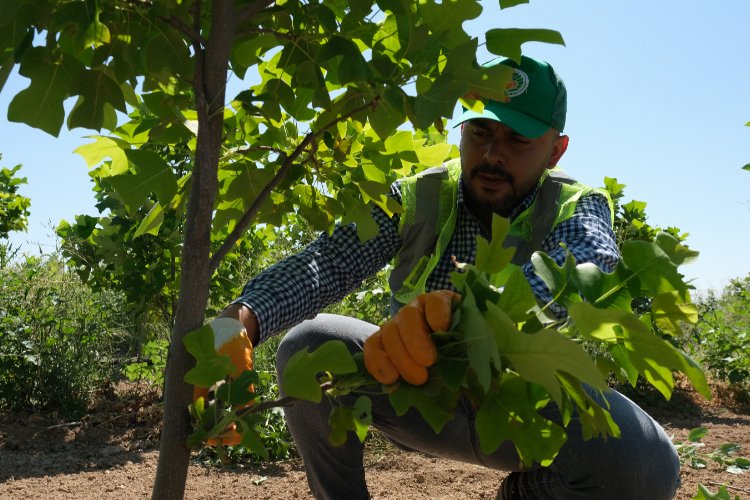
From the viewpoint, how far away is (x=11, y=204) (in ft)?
20.4

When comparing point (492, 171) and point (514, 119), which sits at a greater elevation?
point (514, 119)

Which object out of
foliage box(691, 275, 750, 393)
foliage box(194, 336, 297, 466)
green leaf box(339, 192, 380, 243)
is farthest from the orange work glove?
foliage box(691, 275, 750, 393)

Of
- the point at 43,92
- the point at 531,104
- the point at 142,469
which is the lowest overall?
the point at 142,469

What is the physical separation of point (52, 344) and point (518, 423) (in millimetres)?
4087

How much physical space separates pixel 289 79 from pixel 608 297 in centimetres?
75

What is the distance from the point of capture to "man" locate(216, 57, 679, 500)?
1.99 m

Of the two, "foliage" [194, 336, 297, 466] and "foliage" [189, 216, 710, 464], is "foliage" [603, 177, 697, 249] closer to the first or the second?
"foliage" [194, 336, 297, 466]

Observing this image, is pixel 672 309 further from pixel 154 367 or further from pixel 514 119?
pixel 154 367

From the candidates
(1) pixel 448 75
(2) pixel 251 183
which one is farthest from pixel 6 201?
(1) pixel 448 75

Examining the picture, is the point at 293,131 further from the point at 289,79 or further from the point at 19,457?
the point at 19,457

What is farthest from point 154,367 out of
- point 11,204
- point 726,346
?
point 726,346

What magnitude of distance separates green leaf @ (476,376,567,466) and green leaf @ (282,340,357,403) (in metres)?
0.21

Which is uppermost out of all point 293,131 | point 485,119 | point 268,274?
point 485,119

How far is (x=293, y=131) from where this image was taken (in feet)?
5.09
